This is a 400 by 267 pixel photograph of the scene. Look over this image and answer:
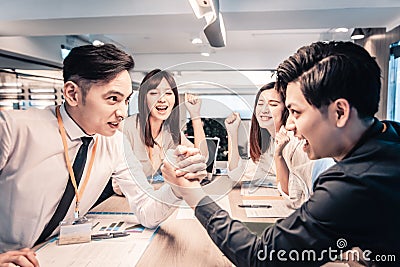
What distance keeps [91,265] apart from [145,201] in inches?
14.4

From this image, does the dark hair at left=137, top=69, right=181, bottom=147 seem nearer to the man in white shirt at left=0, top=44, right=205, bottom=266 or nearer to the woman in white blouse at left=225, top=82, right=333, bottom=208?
the woman in white blouse at left=225, top=82, right=333, bottom=208

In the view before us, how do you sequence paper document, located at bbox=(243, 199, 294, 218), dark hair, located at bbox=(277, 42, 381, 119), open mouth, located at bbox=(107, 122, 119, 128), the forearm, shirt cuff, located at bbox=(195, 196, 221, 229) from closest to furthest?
dark hair, located at bbox=(277, 42, 381, 119)
shirt cuff, located at bbox=(195, 196, 221, 229)
open mouth, located at bbox=(107, 122, 119, 128)
paper document, located at bbox=(243, 199, 294, 218)
the forearm

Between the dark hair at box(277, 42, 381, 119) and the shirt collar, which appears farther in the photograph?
the shirt collar

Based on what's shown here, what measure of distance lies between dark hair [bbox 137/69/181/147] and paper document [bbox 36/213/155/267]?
1.21 feet

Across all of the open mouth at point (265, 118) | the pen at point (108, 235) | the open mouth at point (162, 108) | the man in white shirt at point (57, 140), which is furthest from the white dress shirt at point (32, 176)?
the open mouth at point (265, 118)

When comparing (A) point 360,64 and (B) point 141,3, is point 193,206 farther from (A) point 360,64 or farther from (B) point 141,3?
(B) point 141,3

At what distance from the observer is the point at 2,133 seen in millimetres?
1122

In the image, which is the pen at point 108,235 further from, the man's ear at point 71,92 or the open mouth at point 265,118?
the open mouth at point 265,118

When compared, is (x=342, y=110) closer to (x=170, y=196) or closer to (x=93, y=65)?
(x=170, y=196)

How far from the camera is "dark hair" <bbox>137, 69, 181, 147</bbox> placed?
79cm

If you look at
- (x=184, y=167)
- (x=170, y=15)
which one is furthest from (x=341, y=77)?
(x=170, y=15)

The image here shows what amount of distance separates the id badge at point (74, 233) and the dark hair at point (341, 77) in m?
0.81

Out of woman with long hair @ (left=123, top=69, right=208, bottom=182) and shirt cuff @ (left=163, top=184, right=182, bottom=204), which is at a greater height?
woman with long hair @ (left=123, top=69, right=208, bottom=182)

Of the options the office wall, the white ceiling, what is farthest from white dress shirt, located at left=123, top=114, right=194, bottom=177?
the office wall
